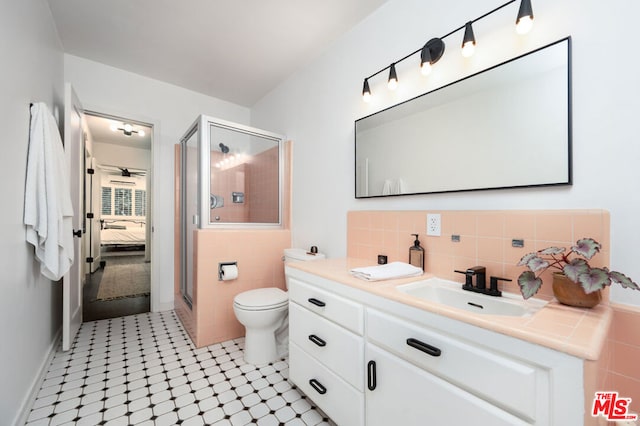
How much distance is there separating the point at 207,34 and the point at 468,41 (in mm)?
1937

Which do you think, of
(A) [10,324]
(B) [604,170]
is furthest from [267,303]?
(B) [604,170]

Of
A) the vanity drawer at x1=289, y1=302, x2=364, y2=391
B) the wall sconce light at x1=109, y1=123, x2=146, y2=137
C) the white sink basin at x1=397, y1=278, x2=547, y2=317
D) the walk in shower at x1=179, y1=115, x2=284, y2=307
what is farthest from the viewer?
the wall sconce light at x1=109, y1=123, x2=146, y2=137

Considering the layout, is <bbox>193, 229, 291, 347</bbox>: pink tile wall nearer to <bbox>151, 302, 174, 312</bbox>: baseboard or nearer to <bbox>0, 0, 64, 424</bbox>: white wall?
<bbox>0, 0, 64, 424</bbox>: white wall

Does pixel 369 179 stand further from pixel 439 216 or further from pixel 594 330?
pixel 594 330

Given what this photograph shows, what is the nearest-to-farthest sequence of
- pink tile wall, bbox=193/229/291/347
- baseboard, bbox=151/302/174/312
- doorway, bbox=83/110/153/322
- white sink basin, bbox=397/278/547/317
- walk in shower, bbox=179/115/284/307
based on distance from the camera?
1. white sink basin, bbox=397/278/547/317
2. pink tile wall, bbox=193/229/291/347
3. walk in shower, bbox=179/115/284/307
4. baseboard, bbox=151/302/174/312
5. doorway, bbox=83/110/153/322

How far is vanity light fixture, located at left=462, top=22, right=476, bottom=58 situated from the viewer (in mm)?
1254

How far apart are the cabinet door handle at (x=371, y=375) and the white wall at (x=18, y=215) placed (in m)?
1.57

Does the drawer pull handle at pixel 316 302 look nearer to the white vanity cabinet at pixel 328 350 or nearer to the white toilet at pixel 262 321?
the white vanity cabinet at pixel 328 350

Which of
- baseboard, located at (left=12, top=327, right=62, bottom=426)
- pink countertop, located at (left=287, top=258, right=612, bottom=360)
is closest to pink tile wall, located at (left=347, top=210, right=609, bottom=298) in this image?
pink countertop, located at (left=287, top=258, right=612, bottom=360)

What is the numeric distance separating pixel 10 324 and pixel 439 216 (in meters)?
2.15

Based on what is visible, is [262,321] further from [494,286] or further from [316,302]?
[494,286]

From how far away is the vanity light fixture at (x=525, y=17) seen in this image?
108cm

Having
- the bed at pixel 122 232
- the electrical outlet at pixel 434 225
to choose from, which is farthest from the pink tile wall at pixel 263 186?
the bed at pixel 122 232

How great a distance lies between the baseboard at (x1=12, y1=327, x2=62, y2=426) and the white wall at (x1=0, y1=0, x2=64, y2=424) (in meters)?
0.02
